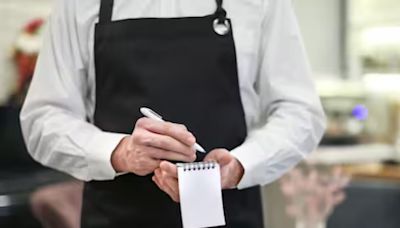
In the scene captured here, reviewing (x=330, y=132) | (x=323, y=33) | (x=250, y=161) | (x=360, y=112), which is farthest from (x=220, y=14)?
(x=323, y=33)

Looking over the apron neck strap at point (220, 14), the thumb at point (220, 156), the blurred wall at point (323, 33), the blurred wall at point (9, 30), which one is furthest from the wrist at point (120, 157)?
the blurred wall at point (323, 33)

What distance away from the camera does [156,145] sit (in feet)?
2.68

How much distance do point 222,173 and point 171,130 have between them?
11 centimetres

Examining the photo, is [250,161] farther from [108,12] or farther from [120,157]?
[108,12]

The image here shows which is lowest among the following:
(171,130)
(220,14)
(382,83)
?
(382,83)

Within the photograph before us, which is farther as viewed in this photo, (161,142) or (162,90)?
(162,90)

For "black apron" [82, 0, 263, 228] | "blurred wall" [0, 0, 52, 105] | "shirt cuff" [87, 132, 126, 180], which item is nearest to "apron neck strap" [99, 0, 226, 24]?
"black apron" [82, 0, 263, 228]

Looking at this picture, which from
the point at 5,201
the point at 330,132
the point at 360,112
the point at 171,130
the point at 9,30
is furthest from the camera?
the point at 360,112

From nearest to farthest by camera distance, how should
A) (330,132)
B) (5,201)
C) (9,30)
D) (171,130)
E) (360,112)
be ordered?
(171,130) < (5,201) < (9,30) < (330,132) < (360,112)

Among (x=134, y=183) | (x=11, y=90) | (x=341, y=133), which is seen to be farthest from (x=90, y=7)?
(x=341, y=133)

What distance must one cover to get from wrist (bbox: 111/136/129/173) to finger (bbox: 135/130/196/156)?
6 cm

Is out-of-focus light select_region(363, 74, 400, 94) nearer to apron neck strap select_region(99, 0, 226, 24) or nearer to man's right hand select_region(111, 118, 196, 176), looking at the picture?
apron neck strap select_region(99, 0, 226, 24)

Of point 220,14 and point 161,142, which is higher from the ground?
point 220,14

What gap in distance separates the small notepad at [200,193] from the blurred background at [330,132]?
874 mm
